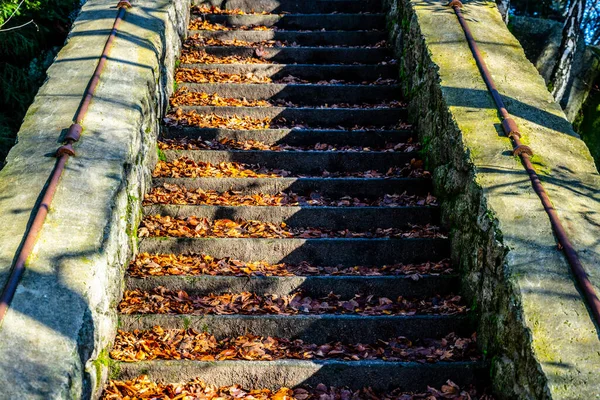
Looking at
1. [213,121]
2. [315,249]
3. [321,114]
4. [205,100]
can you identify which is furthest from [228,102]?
[315,249]

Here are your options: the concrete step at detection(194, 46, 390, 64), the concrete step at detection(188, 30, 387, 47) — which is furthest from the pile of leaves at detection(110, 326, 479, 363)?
the concrete step at detection(188, 30, 387, 47)

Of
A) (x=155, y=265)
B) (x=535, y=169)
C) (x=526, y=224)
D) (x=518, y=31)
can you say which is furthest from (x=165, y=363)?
(x=518, y=31)

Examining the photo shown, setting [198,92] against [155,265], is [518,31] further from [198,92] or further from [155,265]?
[155,265]

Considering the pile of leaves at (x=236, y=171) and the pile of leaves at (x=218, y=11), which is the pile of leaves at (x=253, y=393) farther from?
the pile of leaves at (x=218, y=11)

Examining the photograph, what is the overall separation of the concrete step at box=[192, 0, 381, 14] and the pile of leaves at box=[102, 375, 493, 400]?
566cm

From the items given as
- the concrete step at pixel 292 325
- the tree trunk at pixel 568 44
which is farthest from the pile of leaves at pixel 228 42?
the concrete step at pixel 292 325

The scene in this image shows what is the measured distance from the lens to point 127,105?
17.1 feet

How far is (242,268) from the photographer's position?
482 cm

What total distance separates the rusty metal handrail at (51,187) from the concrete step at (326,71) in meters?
1.55

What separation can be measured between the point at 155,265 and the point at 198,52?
3383mm

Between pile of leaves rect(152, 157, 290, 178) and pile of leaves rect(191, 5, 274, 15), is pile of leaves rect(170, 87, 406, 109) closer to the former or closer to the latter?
pile of leaves rect(152, 157, 290, 178)

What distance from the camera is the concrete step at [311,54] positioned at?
292 inches

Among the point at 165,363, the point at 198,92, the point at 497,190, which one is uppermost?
the point at 497,190

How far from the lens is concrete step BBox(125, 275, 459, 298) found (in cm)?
462
